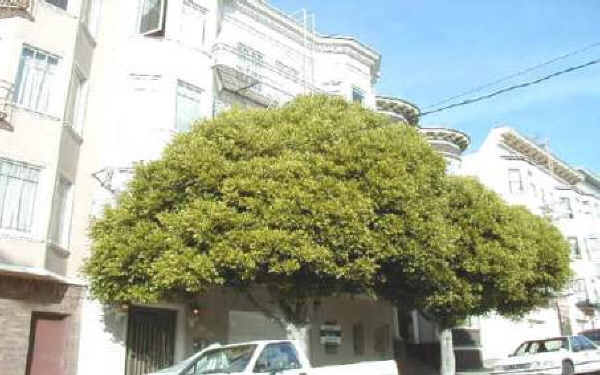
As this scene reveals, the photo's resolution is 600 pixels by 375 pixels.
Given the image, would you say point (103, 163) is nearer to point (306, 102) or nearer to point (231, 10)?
point (306, 102)

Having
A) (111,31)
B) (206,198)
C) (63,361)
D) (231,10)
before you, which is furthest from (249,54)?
(63,361)

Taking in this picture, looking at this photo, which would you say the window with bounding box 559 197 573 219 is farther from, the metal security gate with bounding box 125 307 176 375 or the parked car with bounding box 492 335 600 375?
the metal security gate with bounding box 125 307 176 375

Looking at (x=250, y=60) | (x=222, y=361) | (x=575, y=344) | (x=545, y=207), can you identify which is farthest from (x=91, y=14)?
(x=545, y=207)

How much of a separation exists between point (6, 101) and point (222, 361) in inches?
358

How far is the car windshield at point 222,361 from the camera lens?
11852mm

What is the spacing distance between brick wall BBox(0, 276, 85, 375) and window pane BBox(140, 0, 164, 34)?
9156 mm

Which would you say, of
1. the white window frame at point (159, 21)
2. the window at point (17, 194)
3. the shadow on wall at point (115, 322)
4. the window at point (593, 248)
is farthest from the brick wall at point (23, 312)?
the window at point (593, 248)

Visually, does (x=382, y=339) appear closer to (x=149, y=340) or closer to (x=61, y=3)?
(x=149, y=340)

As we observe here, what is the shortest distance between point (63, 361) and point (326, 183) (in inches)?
334

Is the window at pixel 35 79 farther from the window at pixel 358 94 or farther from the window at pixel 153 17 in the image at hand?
the window at pixel 358 94

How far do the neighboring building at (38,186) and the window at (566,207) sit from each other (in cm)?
3580

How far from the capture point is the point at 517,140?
40812 millimetres

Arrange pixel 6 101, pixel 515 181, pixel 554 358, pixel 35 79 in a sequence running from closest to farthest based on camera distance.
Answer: pixel 6 101, pixel 35 79, pixel 554 358, pixel 515 181

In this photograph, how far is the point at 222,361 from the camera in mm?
12188
